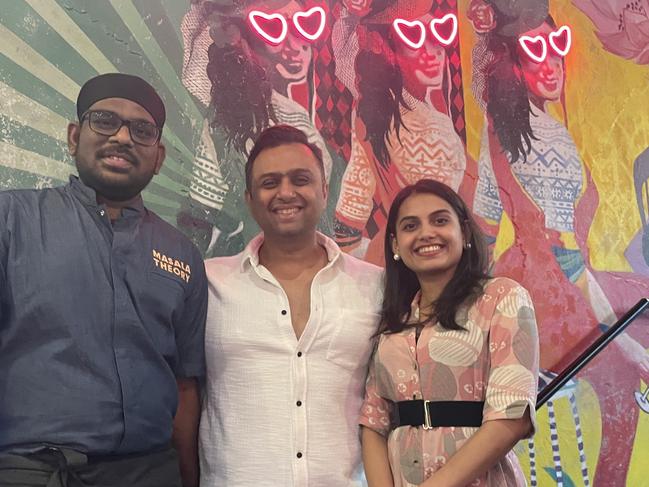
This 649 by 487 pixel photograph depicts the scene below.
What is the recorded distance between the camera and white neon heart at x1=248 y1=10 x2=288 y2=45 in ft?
9.58

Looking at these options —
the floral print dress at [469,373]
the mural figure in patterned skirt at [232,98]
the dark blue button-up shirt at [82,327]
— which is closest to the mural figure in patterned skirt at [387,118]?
the mural figure in patterned skirt at [232,98]

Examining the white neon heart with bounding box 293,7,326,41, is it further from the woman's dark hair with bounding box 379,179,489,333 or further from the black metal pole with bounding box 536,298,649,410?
the black metal pole with bounding box 536,298,649,410

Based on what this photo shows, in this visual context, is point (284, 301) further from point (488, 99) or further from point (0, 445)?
point (488, 99)

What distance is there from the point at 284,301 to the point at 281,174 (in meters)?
0.42

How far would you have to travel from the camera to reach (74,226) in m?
1.79

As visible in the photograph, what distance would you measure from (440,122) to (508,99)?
35 cm

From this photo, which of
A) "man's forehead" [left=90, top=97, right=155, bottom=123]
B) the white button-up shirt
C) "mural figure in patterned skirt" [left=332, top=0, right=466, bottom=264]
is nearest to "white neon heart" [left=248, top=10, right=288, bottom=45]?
"mural figure in patterned skirt" [left=332, top=0, right=466, bottom=264]

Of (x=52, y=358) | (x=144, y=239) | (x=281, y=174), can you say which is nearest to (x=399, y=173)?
(x=281, y=174)

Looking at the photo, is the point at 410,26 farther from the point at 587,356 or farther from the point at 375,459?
the point at 375,459

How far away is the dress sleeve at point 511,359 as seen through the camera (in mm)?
1814

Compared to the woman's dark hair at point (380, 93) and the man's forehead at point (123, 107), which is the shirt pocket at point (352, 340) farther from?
the woman's dark hair at point (380, 93)

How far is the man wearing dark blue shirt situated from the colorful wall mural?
30.6 inches

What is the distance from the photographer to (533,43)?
10.5 feet

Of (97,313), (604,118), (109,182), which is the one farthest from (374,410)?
(604,118)
